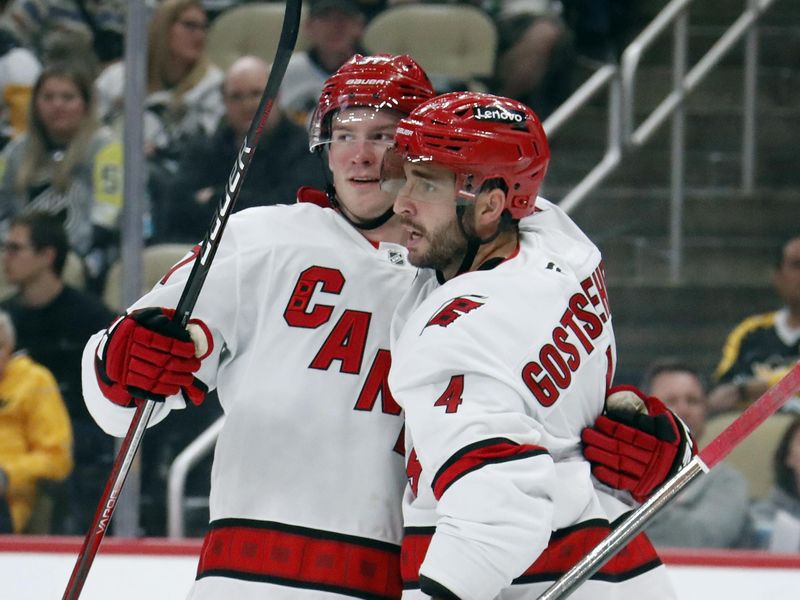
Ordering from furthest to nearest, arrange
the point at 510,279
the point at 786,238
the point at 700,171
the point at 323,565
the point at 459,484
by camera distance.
A: 1. the point at 700,171
2. the point at 786,238
3. the point at 323,565
4. the point at 510,279
5. the point at 459,484

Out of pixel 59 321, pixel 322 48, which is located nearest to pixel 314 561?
pixel 59 321

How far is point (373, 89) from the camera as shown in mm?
1935

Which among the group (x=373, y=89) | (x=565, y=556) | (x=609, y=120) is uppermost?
(x=373, y=89)

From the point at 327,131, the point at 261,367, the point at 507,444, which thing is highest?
the point at 327,131

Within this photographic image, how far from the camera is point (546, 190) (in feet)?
13.4

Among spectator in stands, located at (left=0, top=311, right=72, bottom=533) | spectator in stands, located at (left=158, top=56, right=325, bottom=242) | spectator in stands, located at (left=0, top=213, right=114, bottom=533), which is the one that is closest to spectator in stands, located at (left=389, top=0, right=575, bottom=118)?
spectator in stands, located at (left=158, top=56, right=325, bottom=242)

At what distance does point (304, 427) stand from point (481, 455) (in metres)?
0.43

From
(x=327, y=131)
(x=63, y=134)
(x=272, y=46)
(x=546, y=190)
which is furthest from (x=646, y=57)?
(x=327, y=131)

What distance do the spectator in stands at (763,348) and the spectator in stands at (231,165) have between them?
1.12m

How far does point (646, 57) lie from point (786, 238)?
2.96 feet

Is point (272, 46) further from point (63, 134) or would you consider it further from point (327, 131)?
point (327, 131)

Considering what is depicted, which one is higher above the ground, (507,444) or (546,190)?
(507,444)

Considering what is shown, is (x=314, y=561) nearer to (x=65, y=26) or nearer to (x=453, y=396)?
(x=453, y=396)

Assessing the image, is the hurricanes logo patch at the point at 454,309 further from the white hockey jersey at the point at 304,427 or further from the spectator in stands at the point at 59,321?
the spectator in stands at the point at 59,321
